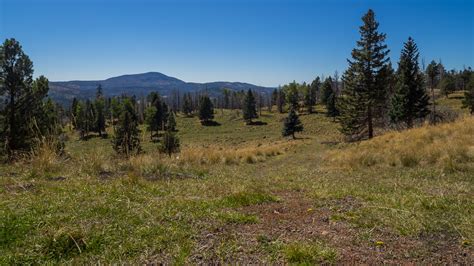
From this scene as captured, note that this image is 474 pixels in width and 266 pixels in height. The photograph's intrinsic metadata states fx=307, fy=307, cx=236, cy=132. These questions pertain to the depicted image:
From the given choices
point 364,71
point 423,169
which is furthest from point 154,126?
point 423,169

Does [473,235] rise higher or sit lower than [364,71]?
lower

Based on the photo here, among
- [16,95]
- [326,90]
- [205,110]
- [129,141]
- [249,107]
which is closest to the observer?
[129,141]

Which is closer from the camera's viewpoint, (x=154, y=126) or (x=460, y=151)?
(x=460, y=151)

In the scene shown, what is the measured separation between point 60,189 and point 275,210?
3.22 metres

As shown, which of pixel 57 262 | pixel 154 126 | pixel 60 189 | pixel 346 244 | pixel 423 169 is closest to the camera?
pixel 57 262

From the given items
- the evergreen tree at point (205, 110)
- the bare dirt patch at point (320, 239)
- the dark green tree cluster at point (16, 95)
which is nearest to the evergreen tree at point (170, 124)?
the dark green tree cluster at point (16, 95)

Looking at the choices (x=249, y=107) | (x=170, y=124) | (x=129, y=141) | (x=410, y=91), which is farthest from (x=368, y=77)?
(x=249, y=107)

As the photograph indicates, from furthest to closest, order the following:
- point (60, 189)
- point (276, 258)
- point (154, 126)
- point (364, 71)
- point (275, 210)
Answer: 1. point (154, 126)
2. point (364, 71)
3. point (60, 189)
4. point (275, 210)
5. point (276, 258)

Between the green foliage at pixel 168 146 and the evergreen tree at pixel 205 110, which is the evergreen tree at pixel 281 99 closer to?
the evergreen tree at pixel 205 110

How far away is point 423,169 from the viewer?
25.0 ft

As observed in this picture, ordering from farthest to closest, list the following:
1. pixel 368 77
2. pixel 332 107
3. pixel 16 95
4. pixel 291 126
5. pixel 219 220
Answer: pixel 332 107 < pixel 291 126 < pixel 368 77 < pixel 16 95 < pixel 219 220

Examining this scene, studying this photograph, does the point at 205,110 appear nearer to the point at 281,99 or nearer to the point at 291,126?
the point at 281,99

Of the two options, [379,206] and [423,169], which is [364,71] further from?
[379,206]

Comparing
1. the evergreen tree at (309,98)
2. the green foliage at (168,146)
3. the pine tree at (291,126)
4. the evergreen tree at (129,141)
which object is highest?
the evergreen tree at (309,98)
